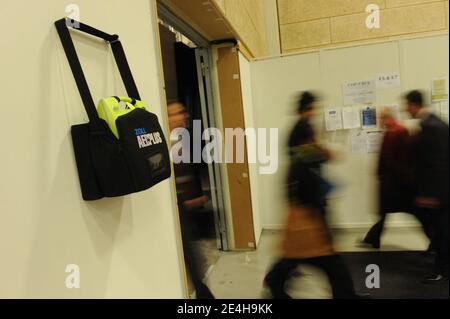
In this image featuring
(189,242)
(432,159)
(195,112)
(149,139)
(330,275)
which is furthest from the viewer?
(195,112)

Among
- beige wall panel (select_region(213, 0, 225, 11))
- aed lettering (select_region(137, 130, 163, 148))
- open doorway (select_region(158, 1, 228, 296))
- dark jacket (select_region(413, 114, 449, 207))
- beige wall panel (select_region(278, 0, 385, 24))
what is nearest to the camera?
dark jacket (select_region(413, 114, 449, 207))

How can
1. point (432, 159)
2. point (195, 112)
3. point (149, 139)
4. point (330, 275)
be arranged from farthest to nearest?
point (195, 112) → point (149, 139) → point (330, 275) → point (432, 159)

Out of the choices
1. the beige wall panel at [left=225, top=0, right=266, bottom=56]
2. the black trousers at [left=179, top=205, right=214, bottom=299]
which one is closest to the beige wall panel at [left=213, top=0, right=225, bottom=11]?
the beige wall panel at [left=225, top=0, right=266, bottom=56]

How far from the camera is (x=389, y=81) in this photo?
52 cm

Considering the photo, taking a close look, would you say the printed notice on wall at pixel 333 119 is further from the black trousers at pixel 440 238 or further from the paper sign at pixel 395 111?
the black trousers at pixel 440 238

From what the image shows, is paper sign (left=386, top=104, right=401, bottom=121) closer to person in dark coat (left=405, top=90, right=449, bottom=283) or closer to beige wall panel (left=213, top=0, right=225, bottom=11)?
person in dark coat (left=405, top=90, right=449, bottom=283)

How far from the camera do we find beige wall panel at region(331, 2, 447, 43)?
48 cm

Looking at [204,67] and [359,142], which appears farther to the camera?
[204,67]

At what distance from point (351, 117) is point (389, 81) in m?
0.08

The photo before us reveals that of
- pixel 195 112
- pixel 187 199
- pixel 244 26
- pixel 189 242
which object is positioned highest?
pixel 244 26

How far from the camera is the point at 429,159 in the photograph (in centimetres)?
49

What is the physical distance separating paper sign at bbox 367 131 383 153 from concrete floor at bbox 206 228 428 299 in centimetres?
13

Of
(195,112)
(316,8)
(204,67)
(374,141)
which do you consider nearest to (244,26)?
(204,67)

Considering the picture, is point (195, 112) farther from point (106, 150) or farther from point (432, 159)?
point (432, 159)
